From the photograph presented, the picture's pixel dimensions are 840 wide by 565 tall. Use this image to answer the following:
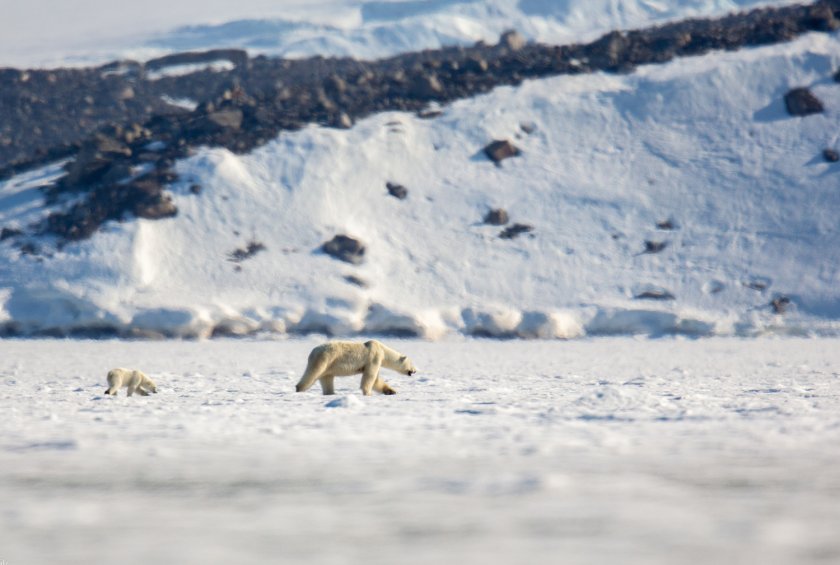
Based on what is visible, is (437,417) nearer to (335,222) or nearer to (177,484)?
(177,484)

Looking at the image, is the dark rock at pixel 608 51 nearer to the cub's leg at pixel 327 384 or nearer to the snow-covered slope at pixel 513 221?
the snow-covered slope at pixel 513 221

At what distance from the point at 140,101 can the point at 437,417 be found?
62810 millimetres

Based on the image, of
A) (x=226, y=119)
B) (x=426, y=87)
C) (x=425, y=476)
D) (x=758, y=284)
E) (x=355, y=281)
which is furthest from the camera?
(x=426, y=87)

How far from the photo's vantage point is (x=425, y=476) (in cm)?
688

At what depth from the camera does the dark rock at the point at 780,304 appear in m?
31.5

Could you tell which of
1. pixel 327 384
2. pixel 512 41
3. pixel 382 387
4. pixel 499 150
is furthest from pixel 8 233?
pixel 512 41

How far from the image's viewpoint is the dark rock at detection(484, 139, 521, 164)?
126 ft

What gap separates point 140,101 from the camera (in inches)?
2689

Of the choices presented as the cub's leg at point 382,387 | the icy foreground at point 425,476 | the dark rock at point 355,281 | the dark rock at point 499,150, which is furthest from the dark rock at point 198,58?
the icy foreground at point 425,476

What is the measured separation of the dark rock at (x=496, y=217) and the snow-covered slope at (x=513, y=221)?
0.29m

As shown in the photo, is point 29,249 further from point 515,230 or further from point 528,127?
point 528,127

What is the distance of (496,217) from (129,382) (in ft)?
76.7

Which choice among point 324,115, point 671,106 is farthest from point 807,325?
point 324,115

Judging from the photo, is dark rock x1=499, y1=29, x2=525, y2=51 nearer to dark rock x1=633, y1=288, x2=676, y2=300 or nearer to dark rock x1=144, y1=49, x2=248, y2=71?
dark rock x1=144, y1=49, x2=248, y2=71
